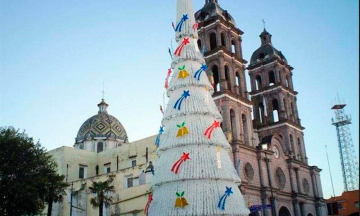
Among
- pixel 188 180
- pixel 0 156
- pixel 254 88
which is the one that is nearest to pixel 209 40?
pixel 254 88

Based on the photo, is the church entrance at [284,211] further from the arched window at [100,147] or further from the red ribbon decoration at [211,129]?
the arched window at [100,147]

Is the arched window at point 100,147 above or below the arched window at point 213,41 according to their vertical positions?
below

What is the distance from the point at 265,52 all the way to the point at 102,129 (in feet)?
87.0

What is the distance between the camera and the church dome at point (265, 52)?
2077 inches

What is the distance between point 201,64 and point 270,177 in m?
21.5

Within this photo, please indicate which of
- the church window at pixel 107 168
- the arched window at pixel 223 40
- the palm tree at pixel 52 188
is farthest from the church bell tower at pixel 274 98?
the palm tree at pixel 52 188

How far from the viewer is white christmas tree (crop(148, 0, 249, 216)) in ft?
61.4

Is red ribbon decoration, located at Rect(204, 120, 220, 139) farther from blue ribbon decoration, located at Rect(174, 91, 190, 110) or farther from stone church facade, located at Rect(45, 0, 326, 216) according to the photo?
stone church facade, located at Rect(45, 0, 326, 216)

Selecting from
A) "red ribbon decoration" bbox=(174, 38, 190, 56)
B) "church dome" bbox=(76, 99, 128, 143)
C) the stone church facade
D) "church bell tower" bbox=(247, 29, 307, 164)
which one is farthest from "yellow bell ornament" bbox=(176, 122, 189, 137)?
"church dome" bbox=(76, 99, 128, 143)

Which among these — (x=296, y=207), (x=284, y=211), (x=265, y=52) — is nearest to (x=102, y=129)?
(x=265, y=52)

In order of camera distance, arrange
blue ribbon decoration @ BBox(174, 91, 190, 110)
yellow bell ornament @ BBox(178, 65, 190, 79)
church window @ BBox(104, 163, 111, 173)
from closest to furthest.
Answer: blue ribbon decoration @ BBox(174, 91, 190, 110), yellow bell ornament @ BBox(178, 65, 190, 79), church window @ BBox(104, 163, 111, 173)

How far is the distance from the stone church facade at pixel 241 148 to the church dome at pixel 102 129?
17 centimetres

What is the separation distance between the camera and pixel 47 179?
107 feet

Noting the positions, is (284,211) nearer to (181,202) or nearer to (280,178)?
(280,178)
